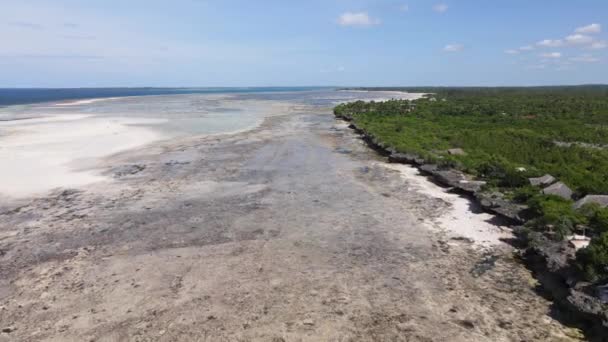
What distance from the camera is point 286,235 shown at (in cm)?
1317

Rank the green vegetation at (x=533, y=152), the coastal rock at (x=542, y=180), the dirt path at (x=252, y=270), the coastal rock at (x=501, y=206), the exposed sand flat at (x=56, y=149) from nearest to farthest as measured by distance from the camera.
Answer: the dirt path at (x=252, y=270) < the green vegetation at (x=533, y=152) < the coastal rock at (x=501, y=206) < the coastal rock at (x=542, y=180) < the exposed sand flat at (x=56, y=149)

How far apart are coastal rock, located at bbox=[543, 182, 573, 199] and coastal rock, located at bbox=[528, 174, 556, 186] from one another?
0.83m

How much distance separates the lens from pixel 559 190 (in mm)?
15594

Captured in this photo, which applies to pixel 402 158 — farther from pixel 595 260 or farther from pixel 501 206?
pixel 595 260

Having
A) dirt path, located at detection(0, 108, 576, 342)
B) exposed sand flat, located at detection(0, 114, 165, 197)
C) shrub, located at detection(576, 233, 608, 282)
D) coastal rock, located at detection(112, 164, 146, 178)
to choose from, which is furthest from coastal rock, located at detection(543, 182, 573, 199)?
exposed sand flat, located at detection(0, 114, 165, 197)

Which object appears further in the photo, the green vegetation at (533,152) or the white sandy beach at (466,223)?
the white sandy beach at (466,223)

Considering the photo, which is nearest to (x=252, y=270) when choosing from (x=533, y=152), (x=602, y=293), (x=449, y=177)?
(x=602, y=293)

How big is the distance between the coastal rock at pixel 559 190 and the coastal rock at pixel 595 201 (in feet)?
3.11

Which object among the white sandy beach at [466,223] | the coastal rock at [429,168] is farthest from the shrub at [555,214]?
the coastal rock at [429,168]

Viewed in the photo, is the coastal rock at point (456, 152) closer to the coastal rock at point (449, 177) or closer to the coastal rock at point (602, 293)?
the coastal rock at point (449, 177)

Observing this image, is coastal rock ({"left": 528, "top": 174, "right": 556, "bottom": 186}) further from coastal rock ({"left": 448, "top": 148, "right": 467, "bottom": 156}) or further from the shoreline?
coastal rock ({"left": 448, "top": 148, "right": 467, "bottom": 156})

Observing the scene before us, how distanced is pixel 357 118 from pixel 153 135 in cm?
2147

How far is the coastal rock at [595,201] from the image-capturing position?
13.9m

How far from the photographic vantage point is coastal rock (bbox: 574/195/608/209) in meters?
13.9
